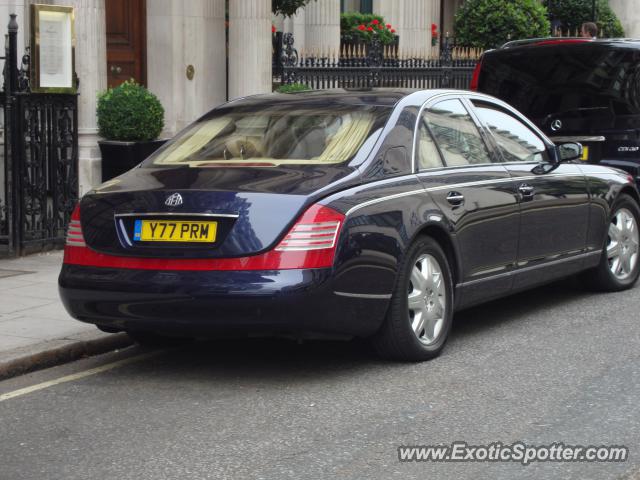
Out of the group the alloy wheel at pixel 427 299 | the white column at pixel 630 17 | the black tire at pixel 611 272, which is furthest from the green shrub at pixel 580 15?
the alloy wheel at pixel 427 299

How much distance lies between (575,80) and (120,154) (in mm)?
4611

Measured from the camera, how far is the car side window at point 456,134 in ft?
25.3

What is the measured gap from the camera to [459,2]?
31234mm

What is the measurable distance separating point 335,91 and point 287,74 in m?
9.39

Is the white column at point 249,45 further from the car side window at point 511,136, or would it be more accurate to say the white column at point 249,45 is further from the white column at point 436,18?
the white column at point 436,18

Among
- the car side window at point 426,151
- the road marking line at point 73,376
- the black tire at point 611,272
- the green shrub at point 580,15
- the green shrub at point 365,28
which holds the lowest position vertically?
the road marking line at point 73,376

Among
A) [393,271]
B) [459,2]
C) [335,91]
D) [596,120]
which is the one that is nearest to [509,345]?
[393,271]

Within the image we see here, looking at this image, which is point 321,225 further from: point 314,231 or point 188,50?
point 188,50

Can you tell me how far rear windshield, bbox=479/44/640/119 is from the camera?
11.5m

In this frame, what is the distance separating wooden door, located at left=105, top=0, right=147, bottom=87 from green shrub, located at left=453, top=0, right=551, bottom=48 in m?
8.24

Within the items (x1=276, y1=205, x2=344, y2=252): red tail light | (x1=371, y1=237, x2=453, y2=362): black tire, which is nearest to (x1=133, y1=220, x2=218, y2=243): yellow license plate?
(x1=276, y1=205, x2=344, y2=252): red tail light

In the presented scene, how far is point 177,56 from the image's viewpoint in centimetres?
1600

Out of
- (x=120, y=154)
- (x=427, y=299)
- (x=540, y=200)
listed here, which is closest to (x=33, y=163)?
(x=120, y=154)

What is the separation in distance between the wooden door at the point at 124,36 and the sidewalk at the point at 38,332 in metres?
6.57
